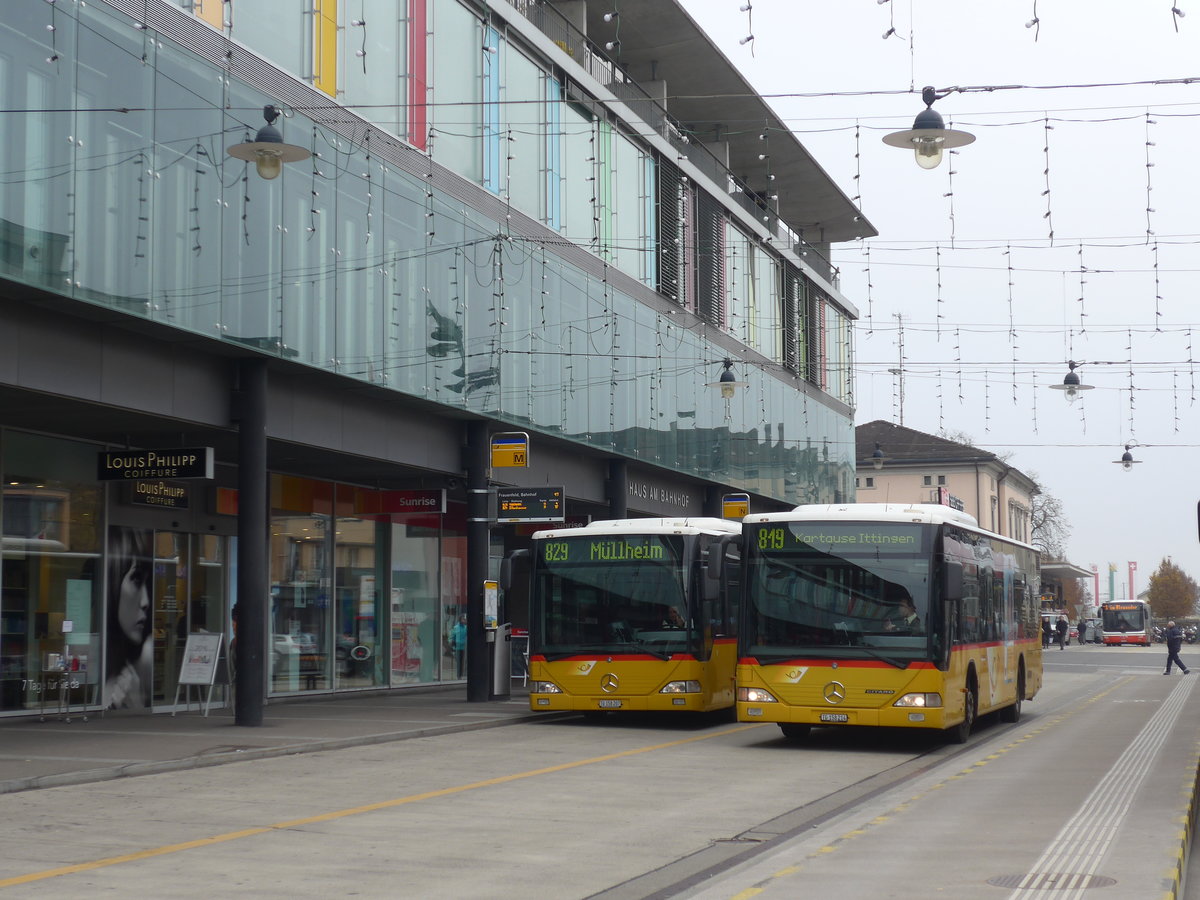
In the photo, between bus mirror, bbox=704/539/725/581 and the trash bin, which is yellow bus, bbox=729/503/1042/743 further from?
the trash bin

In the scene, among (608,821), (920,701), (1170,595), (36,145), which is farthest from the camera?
(1170,595)

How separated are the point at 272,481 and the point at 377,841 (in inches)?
689

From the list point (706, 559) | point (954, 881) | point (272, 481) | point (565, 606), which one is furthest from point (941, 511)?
point (272, 481)

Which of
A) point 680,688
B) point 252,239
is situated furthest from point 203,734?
point 252,239

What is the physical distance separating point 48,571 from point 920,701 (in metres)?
12.7

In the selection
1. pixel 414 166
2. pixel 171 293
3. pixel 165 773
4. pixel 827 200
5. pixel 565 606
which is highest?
pixel 827 200

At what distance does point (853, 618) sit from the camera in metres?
18.1

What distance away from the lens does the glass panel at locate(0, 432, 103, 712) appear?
2164cm

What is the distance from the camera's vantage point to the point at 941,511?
62.9 feet

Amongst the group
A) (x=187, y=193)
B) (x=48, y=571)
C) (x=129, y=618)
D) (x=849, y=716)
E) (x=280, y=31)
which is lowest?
(x=849, y=716)

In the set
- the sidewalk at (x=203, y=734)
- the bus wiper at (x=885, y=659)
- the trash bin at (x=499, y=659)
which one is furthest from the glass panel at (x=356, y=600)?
the bus wiper at (x=885, y=659)

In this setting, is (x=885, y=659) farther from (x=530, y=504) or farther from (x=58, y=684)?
(x=58, y=684)

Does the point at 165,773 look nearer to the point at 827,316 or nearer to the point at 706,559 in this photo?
the point at 706,559

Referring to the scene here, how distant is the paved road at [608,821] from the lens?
9219 mm
